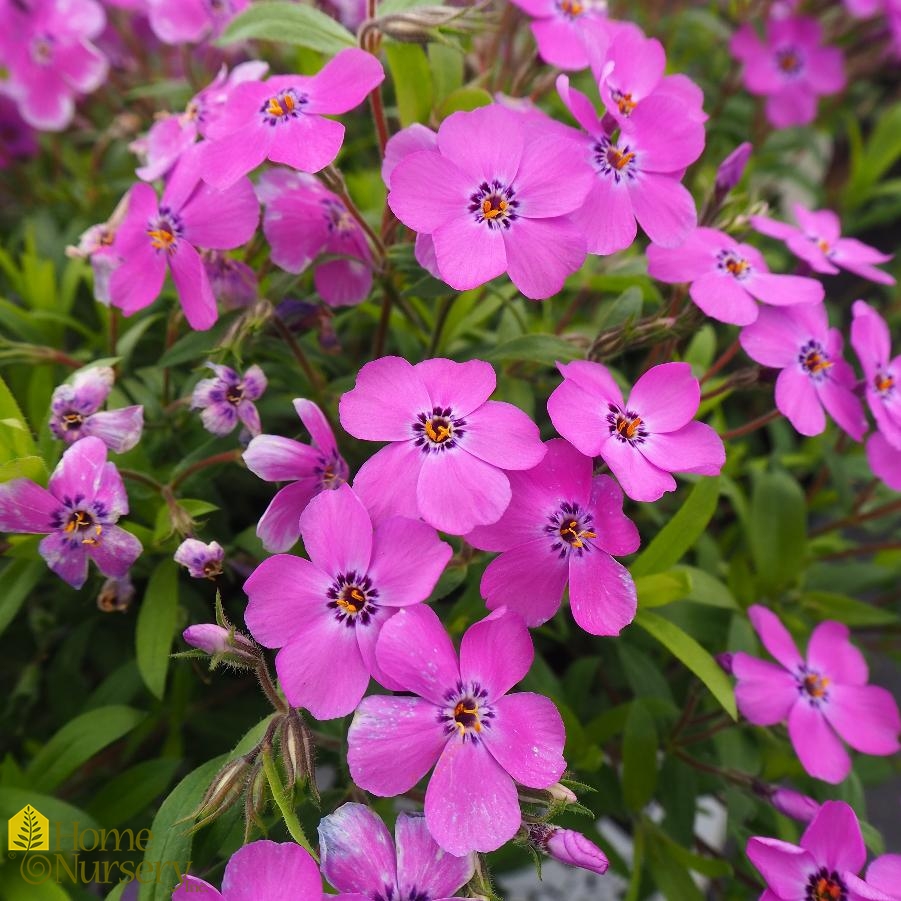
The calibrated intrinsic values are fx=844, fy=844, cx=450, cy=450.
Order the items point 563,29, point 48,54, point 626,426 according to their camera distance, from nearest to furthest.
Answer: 1. point 626,426
2. point 563,29
3. point 48,54

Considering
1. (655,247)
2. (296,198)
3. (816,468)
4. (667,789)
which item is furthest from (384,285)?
(816,468)

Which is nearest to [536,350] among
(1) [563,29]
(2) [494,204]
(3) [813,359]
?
(2) [494,204]

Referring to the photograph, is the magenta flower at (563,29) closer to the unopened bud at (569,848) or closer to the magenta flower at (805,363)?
the magenta flower at (805,363)

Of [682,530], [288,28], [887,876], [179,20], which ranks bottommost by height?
[887,876]

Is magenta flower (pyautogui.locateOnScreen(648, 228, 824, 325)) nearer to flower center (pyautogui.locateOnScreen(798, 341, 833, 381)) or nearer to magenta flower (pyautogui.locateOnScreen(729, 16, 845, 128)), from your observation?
flower center (pyautogui.locateOnScreen(798, 341, 833, 381))

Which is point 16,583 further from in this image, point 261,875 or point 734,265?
point 734,265

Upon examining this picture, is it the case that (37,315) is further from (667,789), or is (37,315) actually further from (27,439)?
(667,789)
